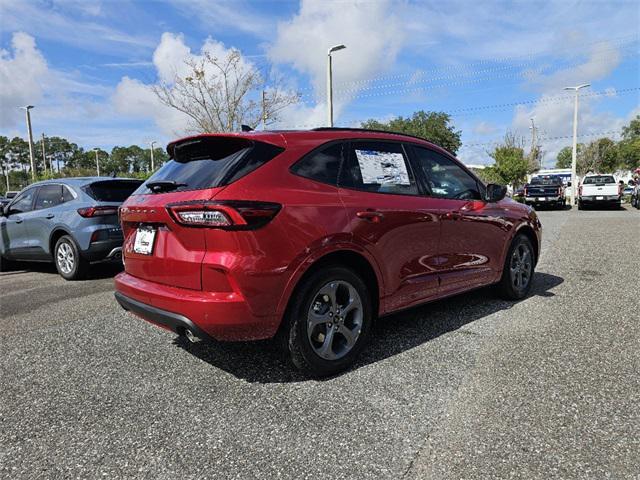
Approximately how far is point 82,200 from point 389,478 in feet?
20.4

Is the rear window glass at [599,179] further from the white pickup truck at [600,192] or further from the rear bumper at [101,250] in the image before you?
the rear bumper at [101,250]

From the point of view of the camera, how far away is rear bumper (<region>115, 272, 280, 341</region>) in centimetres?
283

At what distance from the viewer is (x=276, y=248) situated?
2.88 m

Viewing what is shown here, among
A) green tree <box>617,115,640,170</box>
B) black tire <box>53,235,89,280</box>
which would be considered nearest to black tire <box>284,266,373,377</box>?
black tire <box>53,235,89,280</box>

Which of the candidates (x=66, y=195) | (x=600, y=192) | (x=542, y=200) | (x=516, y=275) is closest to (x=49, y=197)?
(x=66, y=195)

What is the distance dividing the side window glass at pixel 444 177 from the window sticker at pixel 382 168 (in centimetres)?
26

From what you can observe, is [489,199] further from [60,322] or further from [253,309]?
[60,322]

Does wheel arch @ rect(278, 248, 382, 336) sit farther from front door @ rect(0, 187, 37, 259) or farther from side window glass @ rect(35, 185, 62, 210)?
front door @ rect(0, 187, 37, 259)

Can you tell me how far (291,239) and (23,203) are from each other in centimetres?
682

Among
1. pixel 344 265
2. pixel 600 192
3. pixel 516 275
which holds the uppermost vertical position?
pixel 344 265

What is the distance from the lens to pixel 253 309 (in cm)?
287

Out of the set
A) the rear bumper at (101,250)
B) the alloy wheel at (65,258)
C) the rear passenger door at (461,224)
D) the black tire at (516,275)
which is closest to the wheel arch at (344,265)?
the rear passenger door at (461,224)

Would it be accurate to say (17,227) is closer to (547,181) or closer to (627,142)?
(547,181)

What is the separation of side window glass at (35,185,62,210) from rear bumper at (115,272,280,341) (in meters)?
5.11
